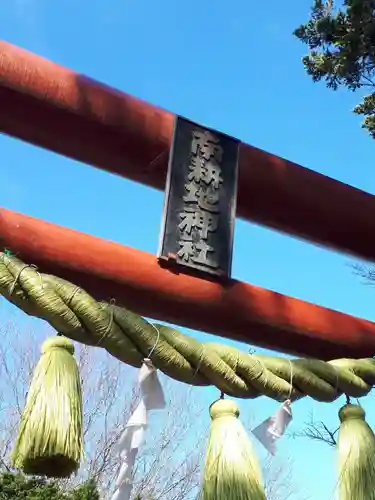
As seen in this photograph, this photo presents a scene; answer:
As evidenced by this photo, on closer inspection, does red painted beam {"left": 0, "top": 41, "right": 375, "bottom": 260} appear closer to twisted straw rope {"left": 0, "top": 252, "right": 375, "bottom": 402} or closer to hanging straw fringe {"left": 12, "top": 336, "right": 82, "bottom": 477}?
twisted straw rope {"left": 0, "top": 252, "right": 375, "bottom": 402}

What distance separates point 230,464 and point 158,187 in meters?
0.85

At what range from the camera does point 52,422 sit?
Result: 989 mm

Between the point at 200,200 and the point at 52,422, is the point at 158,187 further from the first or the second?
the point at 52,422

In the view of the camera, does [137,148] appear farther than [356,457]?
A: Yes

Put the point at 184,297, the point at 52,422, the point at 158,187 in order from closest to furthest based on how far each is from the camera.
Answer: the point at 52,422 < the point at 184,297 < the point at 158,187

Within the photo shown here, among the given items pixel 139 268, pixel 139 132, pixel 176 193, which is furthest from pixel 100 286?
pixel 139 132

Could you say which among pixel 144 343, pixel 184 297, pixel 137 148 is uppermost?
pixel 137 148

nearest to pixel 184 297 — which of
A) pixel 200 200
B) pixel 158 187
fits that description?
pixel 200 200

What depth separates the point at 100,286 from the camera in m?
1.38

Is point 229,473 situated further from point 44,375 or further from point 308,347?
point 308,347

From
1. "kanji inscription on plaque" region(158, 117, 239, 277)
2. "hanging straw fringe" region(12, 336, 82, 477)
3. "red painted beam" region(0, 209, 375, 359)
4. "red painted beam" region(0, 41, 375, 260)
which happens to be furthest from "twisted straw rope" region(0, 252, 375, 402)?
"red painted beam" region(0, 41, 375, 260)

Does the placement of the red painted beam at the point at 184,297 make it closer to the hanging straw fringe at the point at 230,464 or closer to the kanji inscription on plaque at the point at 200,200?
the kanji inscription on plaque at the point at 200,200

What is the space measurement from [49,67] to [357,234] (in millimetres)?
977

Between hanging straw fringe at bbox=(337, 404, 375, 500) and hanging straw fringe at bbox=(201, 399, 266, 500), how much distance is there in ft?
0.71
